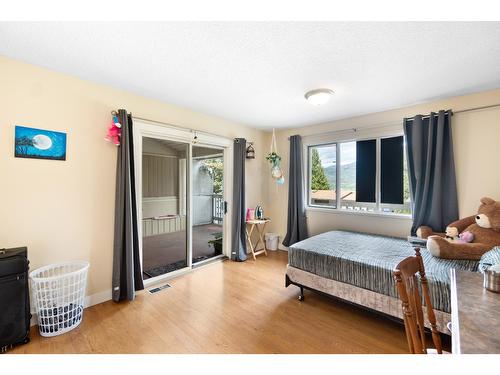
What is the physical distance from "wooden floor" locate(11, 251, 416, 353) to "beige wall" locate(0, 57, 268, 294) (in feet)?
2.07

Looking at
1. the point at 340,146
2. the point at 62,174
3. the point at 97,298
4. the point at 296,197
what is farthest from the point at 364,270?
the point at 62,174

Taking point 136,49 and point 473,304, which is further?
point 136,49

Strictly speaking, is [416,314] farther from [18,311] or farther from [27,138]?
[27,138]

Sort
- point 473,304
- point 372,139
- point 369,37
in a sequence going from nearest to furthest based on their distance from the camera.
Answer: point 473,304, point 369,37, point 372,139

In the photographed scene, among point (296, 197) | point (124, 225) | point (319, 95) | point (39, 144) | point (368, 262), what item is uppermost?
point (319, 95)

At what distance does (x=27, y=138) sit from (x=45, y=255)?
44.7 inches

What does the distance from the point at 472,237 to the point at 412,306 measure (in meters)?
2.04

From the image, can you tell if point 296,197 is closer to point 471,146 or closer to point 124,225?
point 471,146

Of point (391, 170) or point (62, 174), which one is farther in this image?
point (391, 170)

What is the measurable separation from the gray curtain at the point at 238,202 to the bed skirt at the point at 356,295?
4.50 feet

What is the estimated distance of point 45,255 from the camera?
7.25 feet

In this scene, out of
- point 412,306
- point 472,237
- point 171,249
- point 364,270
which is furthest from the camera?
point 171,249

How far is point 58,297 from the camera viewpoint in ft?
6.78

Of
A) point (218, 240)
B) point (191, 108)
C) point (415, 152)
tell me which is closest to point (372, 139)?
point (415, 152)
